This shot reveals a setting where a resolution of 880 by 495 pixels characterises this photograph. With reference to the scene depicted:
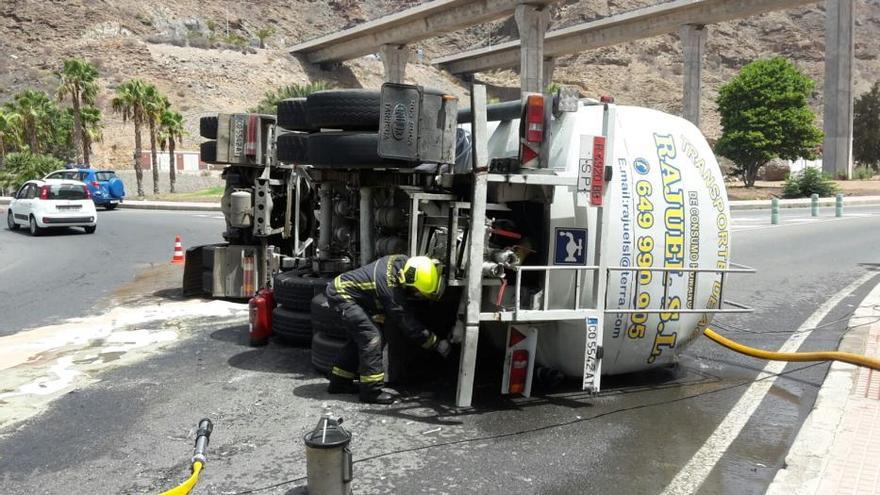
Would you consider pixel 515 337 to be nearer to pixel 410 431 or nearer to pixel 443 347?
pixel 443 347

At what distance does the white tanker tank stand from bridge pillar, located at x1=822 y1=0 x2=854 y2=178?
5121 cm

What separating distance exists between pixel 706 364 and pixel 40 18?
82.5m

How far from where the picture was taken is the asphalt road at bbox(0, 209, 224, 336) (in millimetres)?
11010

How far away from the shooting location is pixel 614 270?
5.83 m

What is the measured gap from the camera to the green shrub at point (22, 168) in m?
45.6

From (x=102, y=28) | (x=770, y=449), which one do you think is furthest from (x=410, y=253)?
(x=102, y=28)

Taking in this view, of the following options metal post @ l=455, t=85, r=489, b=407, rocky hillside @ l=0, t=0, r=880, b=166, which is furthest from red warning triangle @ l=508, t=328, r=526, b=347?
rocky hillside @ l=0, t=0, r=880, b=166

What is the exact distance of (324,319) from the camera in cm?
671

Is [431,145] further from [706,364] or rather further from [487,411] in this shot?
[706,364]

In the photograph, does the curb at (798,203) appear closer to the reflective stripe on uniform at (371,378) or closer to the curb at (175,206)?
the curb at (175,206)

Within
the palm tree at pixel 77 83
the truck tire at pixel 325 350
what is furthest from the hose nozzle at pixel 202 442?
the palm tree at pixel 77 83

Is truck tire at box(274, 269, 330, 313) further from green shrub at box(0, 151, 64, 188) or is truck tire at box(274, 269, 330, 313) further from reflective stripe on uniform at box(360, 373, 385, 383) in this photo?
green shrub at box(0, 151, 64, 188)

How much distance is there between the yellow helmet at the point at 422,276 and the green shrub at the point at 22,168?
46247 millimetres

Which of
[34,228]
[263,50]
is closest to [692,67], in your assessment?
[34,228]
